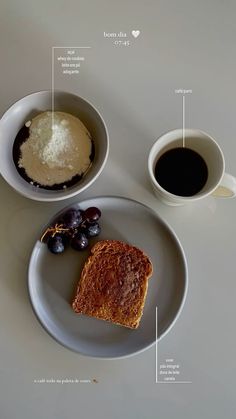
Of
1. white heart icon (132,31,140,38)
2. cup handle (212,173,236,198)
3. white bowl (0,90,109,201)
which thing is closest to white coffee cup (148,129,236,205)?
cup handle (212,173,236,198)

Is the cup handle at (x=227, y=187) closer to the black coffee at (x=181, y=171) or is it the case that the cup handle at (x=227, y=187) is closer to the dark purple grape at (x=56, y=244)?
the black coffee at (x=181, y=171)

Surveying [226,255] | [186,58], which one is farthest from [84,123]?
[226,255]

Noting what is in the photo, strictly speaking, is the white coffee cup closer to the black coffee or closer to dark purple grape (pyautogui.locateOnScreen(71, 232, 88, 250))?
the black coffee

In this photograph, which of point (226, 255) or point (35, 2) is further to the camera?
point (35, 2)

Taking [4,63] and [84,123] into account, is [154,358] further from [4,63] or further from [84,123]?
[4,63]

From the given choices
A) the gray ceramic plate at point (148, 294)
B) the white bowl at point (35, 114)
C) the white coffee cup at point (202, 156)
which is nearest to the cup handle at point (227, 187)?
the white coffee cup at point (202, 156)
